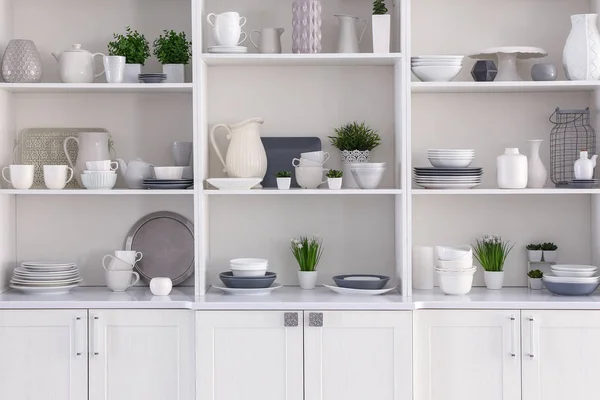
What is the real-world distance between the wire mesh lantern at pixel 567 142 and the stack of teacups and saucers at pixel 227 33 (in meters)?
1.46

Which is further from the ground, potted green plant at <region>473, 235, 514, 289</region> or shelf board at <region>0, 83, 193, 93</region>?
shelf board at <region>0, 83, 193, 93</region>

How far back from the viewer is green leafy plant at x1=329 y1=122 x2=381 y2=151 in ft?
12.1

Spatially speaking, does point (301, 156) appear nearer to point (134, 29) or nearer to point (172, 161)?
point (172, 161)

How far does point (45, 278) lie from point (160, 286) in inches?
20.1

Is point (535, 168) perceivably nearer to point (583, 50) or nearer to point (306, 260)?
point (583, 50)

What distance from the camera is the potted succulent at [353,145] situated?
12.1 feet

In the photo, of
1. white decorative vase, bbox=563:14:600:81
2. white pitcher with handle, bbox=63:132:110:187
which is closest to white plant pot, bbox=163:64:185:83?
white pitcher with handle, bbox=63:132:110:187

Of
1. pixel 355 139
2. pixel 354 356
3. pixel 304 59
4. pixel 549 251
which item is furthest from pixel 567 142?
pixel 354 356

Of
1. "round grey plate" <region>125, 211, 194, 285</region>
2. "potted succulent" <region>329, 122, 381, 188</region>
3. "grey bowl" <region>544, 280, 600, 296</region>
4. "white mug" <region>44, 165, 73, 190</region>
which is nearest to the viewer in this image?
"grey bowl" <region>544, 280, 600, 296</region>

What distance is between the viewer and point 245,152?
11.9 feet

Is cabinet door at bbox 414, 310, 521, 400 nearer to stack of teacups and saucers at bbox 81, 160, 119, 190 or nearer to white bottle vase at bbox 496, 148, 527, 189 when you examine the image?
white bottle vase at bbox 496, 148, 527, 189

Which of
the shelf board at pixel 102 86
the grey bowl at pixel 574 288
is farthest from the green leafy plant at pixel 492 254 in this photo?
the shelf board at pixel 102 86

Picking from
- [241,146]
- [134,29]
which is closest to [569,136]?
[241,146]

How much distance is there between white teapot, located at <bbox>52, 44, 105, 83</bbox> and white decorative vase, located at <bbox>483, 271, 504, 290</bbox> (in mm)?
1989
